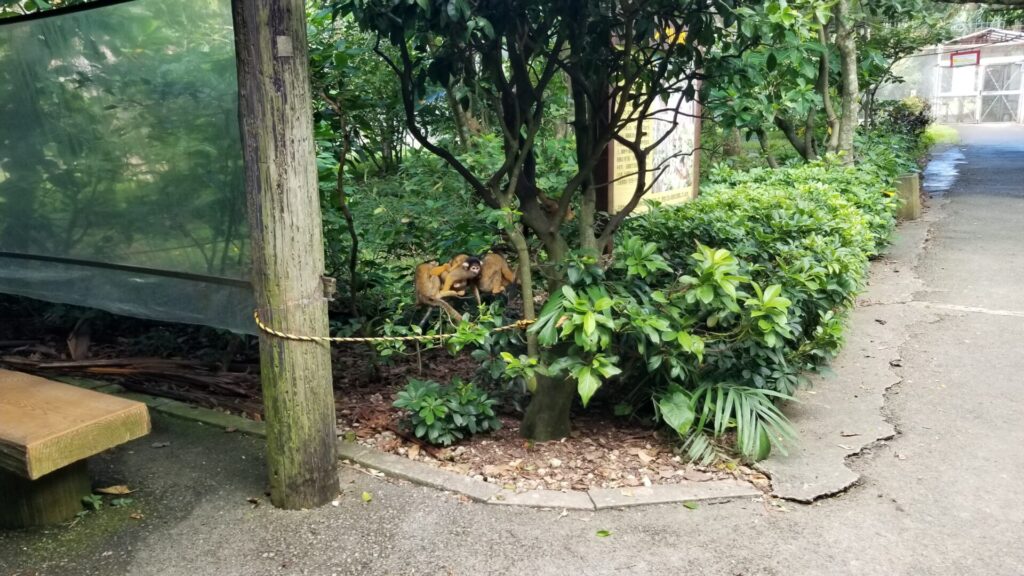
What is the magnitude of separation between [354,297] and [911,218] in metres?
8.36

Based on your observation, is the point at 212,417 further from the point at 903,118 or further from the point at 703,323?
the point at 903,118

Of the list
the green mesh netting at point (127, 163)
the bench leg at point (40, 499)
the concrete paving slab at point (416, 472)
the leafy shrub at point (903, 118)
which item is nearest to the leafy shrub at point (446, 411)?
the concrete paving slab at point (416, 472)

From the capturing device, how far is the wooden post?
121 inches

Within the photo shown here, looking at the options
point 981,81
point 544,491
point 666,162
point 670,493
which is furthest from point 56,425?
point 981,81

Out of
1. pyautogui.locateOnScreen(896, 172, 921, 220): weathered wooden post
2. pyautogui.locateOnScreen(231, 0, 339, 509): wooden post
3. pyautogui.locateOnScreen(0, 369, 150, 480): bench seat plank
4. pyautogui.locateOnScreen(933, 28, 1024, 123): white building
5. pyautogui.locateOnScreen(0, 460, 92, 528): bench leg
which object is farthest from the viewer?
pyautogui.locateOnScreen(933, 28, 1024, 123): white building

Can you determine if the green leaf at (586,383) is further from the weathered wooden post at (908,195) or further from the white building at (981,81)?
the white building at (981,81)

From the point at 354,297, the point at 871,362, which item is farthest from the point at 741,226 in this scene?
the point at 354,297

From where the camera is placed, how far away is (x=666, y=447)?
13.1 feet

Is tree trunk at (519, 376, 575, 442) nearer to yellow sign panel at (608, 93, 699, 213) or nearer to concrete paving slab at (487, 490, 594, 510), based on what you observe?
concrete paving slab at (487, 490, 594, 510)

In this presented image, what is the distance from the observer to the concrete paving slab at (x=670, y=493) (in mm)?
3426

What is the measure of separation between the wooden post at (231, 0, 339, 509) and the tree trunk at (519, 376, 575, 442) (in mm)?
1079

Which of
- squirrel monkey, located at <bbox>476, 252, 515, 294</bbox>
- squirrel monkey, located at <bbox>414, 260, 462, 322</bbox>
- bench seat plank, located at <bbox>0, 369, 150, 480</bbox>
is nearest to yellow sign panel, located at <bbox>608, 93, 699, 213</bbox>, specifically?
squirrel monkey, located at <bbox>476, 252, 515, 294</bbox>

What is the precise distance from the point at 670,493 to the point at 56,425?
8.21 feet

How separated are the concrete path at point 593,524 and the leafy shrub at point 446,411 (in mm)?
418
